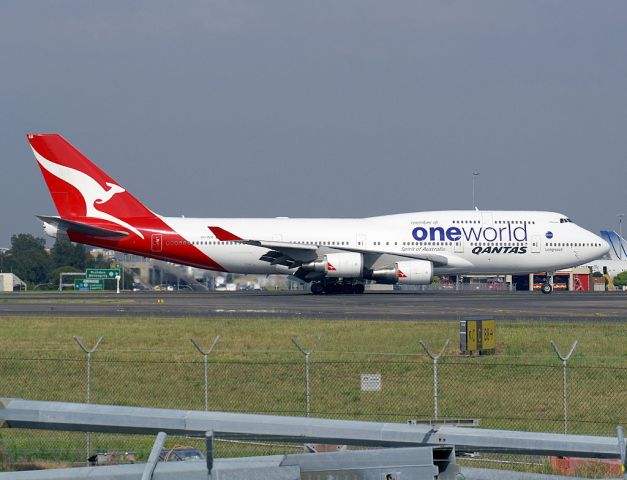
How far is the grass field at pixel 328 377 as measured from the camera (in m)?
16.7

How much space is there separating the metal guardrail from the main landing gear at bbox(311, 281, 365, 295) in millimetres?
43390

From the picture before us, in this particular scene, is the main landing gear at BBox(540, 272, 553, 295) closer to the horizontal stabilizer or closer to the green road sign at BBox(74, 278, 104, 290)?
the horizontal stabilizer

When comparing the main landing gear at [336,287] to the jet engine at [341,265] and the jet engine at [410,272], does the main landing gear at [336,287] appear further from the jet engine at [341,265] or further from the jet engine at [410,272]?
the jet engine at [410,272]

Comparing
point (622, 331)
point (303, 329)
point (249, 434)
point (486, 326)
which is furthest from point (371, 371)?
point (249, 434)

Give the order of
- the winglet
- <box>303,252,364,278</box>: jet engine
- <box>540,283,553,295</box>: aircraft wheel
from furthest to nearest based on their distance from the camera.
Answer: <box>540,283,553,295</box>: aircraft wheel
<box>303,252,364,278</box>: jet engine
the winglet

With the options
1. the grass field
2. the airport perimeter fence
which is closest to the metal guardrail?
the grass field

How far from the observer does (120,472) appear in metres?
6.83

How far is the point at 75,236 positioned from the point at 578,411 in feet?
113

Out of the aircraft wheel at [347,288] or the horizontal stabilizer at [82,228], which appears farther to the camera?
the aircraft wheel at [347,288]

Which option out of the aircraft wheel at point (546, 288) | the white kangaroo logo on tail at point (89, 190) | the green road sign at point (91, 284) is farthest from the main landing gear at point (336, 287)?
the green road sign at point (91, 284)

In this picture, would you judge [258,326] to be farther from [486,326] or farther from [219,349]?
[486,326]

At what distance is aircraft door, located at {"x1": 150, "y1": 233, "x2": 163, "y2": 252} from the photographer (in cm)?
4881

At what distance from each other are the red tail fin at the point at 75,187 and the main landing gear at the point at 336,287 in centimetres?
964

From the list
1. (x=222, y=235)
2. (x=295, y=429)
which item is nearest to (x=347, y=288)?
(x=222, y=235)
